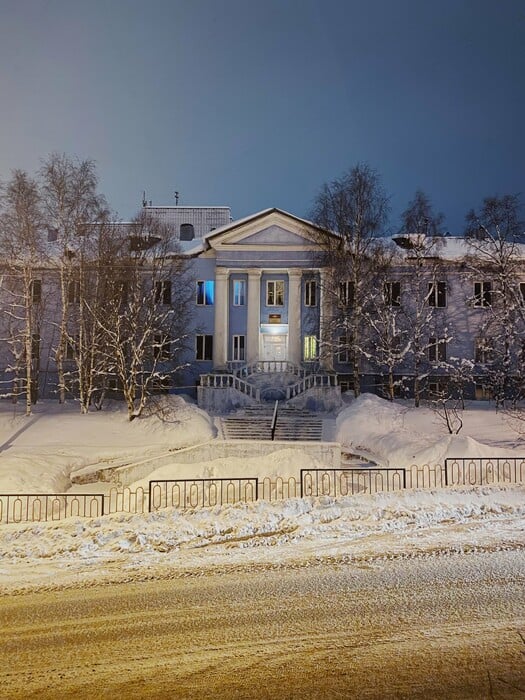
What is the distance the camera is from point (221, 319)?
34.9m

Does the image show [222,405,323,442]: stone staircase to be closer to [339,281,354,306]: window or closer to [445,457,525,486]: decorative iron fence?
[445,457,525,486]: decorative iron fence

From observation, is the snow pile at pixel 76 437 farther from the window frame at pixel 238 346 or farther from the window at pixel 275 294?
the window at pixel 275 294

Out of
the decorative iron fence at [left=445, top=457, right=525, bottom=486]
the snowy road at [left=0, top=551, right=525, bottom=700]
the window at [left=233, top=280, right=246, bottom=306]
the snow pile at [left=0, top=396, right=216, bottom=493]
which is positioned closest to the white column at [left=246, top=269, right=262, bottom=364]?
the window at [left=233, top=280, right=246, bottom=306]

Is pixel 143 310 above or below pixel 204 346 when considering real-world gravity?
above

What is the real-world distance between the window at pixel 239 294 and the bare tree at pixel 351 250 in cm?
599

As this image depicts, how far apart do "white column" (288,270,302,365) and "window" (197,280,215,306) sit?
17.3ft

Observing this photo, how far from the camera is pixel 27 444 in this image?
22.4 m

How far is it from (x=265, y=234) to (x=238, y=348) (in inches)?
276

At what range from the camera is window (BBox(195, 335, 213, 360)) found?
36969 millimetres

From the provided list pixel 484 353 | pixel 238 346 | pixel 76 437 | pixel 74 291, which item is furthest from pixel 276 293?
pixel 76 437

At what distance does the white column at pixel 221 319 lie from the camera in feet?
114

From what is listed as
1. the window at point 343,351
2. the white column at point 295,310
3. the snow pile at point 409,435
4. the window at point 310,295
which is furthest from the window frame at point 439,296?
the snow pile at point 409,435

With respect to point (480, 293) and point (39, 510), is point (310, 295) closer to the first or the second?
point (480, 293)

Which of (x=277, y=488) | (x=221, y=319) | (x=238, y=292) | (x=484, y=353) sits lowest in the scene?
(x=277, y=488)
